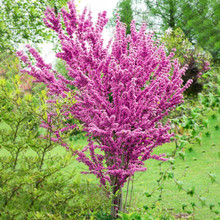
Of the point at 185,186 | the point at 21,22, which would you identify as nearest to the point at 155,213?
the point at 185,186

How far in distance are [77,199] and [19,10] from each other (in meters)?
14.9

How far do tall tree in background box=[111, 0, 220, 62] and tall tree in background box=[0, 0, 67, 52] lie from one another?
1363 cm

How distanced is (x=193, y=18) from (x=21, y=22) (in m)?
17.2

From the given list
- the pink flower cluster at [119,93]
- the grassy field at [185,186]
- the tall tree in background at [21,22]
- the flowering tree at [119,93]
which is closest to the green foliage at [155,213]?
the grassy field at [185,186]

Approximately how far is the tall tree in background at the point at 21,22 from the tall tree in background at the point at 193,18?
13626 millimetres

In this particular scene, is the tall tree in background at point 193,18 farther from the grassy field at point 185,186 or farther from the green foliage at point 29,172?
the green foliage at point 29,172

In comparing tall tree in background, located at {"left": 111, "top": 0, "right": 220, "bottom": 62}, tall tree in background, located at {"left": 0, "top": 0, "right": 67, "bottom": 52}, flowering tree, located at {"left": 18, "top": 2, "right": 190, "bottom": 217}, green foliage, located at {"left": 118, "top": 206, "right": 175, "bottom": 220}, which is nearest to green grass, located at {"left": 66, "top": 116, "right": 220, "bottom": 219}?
green foliage, located at {"left": 118, "top": 206, "right": 175, "bottom": 220}

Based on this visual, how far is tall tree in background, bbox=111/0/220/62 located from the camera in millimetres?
23141

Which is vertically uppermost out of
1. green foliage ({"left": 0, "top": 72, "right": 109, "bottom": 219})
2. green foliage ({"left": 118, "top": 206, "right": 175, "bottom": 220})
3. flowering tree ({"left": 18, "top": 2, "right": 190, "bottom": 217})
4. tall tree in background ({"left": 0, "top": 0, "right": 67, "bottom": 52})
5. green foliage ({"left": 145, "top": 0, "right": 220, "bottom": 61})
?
green foliage ({"left": 145, "top": 0, "right": 220, "bottom": 61})

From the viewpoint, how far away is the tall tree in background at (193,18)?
23.1 m

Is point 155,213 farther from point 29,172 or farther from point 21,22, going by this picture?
point 21,22

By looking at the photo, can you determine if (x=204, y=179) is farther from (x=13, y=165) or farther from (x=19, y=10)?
(x=19, y=10)

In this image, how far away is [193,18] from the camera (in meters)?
25.7

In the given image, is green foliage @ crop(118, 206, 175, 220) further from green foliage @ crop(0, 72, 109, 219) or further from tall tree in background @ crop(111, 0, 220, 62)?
tall tree in background @ crop(111, 0, 220, 62)
